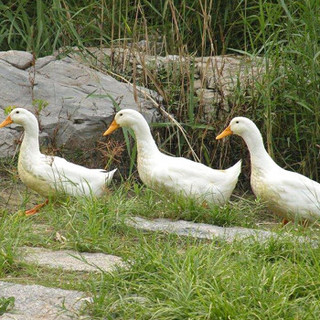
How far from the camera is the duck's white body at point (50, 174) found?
6.73 meters

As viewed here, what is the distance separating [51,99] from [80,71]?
0.65 m

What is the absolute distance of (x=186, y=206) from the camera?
638 centimetres

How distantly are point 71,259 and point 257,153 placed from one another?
2223mm

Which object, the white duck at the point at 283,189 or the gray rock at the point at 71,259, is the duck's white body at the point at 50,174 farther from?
the gray rock at the point at 71,259

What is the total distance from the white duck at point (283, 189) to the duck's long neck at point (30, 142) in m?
1.58

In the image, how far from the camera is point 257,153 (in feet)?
23.2

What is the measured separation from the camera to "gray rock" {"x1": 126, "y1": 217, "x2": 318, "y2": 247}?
5.53 meters

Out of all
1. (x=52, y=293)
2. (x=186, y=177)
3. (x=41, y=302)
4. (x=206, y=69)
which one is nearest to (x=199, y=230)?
(x=186, y=177)

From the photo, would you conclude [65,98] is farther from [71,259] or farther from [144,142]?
[71,259]

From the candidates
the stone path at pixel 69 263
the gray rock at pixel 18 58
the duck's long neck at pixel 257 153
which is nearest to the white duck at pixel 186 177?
the duck's long neck at pixel 257 153

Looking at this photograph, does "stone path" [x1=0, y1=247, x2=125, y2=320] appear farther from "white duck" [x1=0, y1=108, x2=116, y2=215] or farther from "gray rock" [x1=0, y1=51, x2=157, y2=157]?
"gray rock" [x1=0, y1=51, x2=157, y2=157]

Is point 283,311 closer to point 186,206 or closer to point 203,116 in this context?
point 186,206

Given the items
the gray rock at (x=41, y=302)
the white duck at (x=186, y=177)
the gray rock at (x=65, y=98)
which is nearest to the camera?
the gray rock at (x=41, y=302)

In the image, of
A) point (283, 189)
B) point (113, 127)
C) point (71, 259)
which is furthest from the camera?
point (113, 127)
